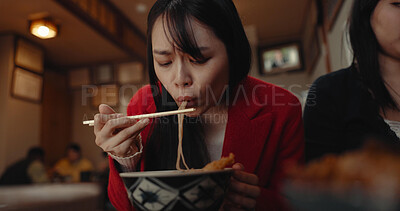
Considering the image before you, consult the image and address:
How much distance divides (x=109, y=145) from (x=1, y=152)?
12.0 feet

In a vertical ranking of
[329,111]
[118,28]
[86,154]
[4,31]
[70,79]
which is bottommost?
[86,154]

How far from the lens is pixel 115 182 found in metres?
0.82

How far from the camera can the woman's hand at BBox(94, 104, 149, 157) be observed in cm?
72

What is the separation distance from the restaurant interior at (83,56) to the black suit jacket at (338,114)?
946mm

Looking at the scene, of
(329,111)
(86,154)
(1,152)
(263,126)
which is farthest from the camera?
(86,154)

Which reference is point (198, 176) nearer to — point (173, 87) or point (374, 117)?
point (173, 87)

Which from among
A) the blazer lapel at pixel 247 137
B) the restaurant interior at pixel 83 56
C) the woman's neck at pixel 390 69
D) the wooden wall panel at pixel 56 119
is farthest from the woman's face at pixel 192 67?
the wooden wall panel at pixel 56 119

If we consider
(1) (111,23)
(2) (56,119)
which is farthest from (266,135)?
(2) (56,119)

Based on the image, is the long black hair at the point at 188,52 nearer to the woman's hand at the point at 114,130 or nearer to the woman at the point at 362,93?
the woman's hand at the point at 114,130

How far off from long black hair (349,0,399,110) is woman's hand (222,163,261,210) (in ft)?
2.38

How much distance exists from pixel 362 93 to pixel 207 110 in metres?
0.64

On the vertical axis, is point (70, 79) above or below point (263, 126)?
above

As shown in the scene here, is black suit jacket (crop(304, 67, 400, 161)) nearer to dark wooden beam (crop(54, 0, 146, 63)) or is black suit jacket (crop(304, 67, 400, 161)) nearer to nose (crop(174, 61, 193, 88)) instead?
nose (crop(174, 61, 193, 88))

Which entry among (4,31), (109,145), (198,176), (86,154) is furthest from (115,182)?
(86,154)
